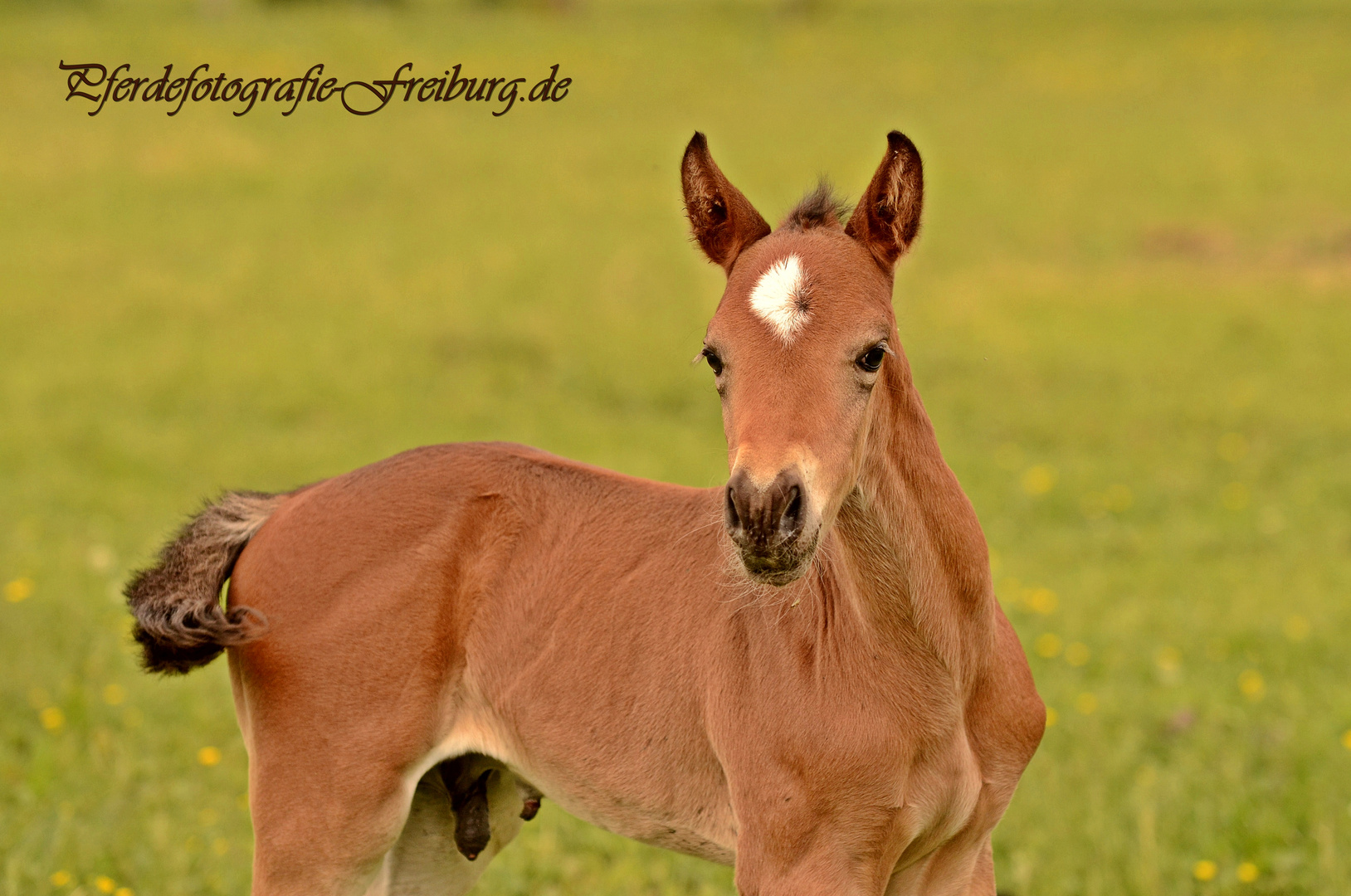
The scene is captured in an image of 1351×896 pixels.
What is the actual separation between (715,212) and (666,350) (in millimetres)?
8973

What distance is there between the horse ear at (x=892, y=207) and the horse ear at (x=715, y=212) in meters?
0.23

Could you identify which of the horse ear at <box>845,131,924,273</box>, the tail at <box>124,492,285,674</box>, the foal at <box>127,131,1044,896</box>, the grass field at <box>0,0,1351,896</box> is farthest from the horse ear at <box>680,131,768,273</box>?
the grass field at <box>0,0,1351,896</box>

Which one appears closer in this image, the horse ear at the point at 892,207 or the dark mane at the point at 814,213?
the horse ear at the point at 892,207

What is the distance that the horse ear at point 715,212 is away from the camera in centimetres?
323

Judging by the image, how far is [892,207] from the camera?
122 inches

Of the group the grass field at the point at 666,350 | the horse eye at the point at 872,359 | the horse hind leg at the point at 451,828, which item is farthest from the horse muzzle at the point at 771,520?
the grass field at the point at 666,350

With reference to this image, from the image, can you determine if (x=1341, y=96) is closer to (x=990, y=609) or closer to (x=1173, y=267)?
(x=1173, y=267)

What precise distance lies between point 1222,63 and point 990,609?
979 inches

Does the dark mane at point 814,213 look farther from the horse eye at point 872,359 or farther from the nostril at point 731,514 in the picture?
the nostril at point 731,514

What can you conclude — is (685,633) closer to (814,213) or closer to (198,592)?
(814,213)

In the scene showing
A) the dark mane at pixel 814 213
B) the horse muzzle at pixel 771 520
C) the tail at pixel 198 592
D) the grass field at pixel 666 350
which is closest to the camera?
the horse muzzle at pixel 771 520

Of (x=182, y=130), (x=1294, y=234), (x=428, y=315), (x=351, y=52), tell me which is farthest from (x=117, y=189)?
(x=1294, y=234)

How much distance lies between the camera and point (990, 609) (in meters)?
3.31

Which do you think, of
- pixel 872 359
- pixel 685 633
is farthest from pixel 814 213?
pixel 685 633
